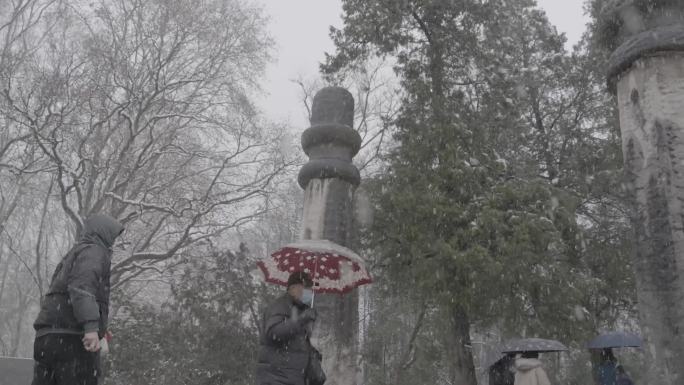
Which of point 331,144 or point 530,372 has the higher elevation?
point 331,144

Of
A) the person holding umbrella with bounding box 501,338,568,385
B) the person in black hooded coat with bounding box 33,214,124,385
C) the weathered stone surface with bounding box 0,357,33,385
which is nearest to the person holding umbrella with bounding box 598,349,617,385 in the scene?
the person holding umbrella with bounding box 501,338,568,385

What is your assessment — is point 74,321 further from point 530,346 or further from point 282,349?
point 530,346

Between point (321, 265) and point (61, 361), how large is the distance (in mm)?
2916

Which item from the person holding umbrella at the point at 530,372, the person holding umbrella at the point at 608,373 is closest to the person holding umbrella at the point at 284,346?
the person holding umbrella at the point at 530,372

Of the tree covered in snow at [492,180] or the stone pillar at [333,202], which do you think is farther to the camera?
the tree covered in snow at [492,180]

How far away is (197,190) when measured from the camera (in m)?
14.4

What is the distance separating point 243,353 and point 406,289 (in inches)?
122

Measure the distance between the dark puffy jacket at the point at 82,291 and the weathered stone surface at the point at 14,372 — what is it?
658 cm

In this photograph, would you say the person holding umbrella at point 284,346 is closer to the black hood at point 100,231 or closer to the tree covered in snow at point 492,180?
the black hood at point 100,231

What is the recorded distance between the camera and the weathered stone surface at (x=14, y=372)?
28.8 ft

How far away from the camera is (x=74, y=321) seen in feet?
11.0

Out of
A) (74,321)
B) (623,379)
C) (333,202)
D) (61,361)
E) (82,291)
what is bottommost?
(623,379)

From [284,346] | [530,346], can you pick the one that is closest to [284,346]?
[284,346]

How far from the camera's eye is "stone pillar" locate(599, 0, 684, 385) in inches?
210
